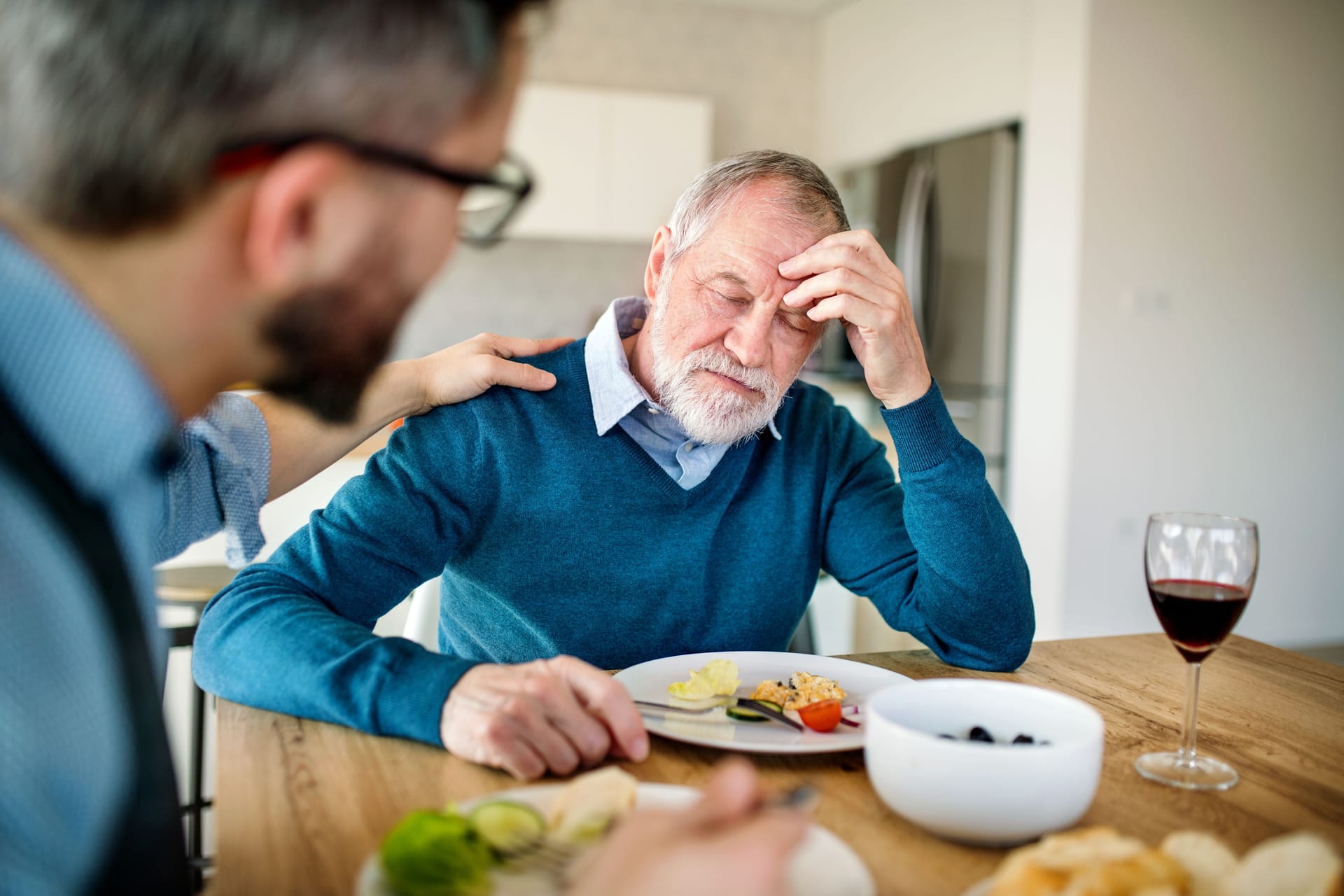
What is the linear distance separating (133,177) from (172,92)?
5 cm

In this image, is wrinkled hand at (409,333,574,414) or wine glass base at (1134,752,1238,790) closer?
wine glass base at (1134,752,1238,790)

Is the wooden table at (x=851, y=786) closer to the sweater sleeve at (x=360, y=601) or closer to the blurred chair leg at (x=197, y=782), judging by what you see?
the sweater sleeve at (x=360, y=601)

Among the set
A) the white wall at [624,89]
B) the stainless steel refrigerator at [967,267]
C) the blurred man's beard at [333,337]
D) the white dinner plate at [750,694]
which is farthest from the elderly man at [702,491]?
the white wall at [624,89]

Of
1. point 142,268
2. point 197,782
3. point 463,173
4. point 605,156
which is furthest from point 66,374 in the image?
point 605,156

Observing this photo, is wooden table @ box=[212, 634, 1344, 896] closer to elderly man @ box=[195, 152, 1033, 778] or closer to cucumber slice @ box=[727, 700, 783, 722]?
cucumber slice @ box=[727, 700, 783, 722]

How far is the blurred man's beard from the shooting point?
Answer: 2.10 feet

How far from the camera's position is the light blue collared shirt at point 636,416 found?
1.41m

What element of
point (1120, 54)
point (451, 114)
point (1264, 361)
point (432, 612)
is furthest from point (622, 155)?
point (451, 114)

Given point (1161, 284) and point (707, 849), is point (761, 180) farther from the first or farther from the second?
point (1161, 284)

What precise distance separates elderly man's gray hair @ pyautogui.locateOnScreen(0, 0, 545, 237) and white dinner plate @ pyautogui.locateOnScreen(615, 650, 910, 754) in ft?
1.89

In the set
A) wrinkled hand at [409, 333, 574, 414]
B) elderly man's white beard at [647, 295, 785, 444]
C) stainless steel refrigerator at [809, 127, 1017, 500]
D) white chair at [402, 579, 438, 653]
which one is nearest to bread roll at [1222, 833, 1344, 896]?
elderly man's white beard at [647, 295, 785, 444]

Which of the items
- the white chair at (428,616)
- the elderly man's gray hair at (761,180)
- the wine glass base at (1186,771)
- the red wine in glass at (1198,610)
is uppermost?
the elderly man's gray hair at (761,180)

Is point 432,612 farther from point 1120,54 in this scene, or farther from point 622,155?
point 622,155

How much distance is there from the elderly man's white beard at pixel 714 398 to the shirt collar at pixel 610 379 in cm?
4
